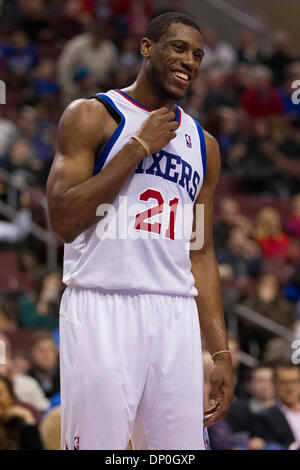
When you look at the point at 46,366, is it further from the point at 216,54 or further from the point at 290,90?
the point at 216,54

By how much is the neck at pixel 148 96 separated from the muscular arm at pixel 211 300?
27 centimetres

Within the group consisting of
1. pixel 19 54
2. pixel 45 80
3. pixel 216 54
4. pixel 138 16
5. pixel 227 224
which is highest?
pixel 138 16

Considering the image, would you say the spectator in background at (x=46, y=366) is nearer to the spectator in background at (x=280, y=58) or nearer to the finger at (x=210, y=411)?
the finger at (x=210, y=411)

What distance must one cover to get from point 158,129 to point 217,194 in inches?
327

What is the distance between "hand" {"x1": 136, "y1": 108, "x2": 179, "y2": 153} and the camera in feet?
10.4

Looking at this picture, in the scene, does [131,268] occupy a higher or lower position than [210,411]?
higher

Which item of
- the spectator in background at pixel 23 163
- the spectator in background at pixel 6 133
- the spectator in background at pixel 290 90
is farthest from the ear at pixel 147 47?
the spectator in background at pixel 290 90

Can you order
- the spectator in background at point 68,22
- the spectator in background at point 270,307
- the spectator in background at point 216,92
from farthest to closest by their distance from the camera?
1. the spectator in background at point 68,22
2. the spectator in background at point 216,92
3. the spectator in background at point 270,307

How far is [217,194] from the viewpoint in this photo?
11453mm

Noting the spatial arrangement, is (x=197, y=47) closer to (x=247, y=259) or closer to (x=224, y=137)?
(x=247, y=259)

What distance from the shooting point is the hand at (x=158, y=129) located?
10.4ft

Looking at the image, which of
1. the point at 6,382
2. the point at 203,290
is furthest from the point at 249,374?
the point at 203,290

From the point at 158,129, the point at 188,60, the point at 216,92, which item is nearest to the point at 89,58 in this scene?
the point at 216,92

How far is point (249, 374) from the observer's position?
25.7 feet
